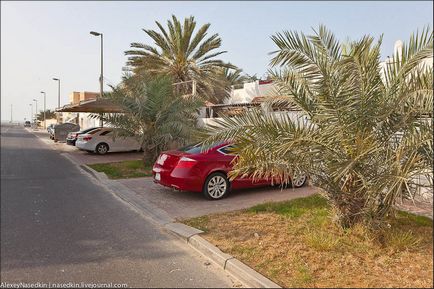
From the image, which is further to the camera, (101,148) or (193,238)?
(101,148)

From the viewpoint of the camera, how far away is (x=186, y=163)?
7.91 m

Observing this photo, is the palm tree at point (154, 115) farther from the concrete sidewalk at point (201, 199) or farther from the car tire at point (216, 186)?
the car tire at point (216, 186)

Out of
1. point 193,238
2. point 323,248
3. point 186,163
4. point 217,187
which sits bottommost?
point 193,238

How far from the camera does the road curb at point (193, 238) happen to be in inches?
158

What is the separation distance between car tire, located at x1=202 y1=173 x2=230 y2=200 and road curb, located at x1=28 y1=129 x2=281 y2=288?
1263mm

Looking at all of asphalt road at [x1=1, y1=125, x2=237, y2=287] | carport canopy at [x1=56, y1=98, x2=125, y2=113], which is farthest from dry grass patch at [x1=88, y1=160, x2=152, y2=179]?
carport canopy at [x1=56, y1=98, x2=125, y2=113]

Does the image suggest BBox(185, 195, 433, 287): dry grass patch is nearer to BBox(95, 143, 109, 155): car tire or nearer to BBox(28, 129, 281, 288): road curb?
BBox(28, 129, 281, 288): road curb

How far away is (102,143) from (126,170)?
7.19m

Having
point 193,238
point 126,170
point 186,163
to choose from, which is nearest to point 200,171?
point 186,163

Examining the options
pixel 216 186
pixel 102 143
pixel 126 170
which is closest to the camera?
pixel 216 186

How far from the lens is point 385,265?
4.18 m

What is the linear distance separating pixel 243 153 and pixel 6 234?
155 inches

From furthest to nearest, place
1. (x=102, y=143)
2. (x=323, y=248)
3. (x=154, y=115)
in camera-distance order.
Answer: (x=102, y=143) < (x=154, y=115) < (x=323, y=248)

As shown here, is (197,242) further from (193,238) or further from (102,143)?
(102,143)
